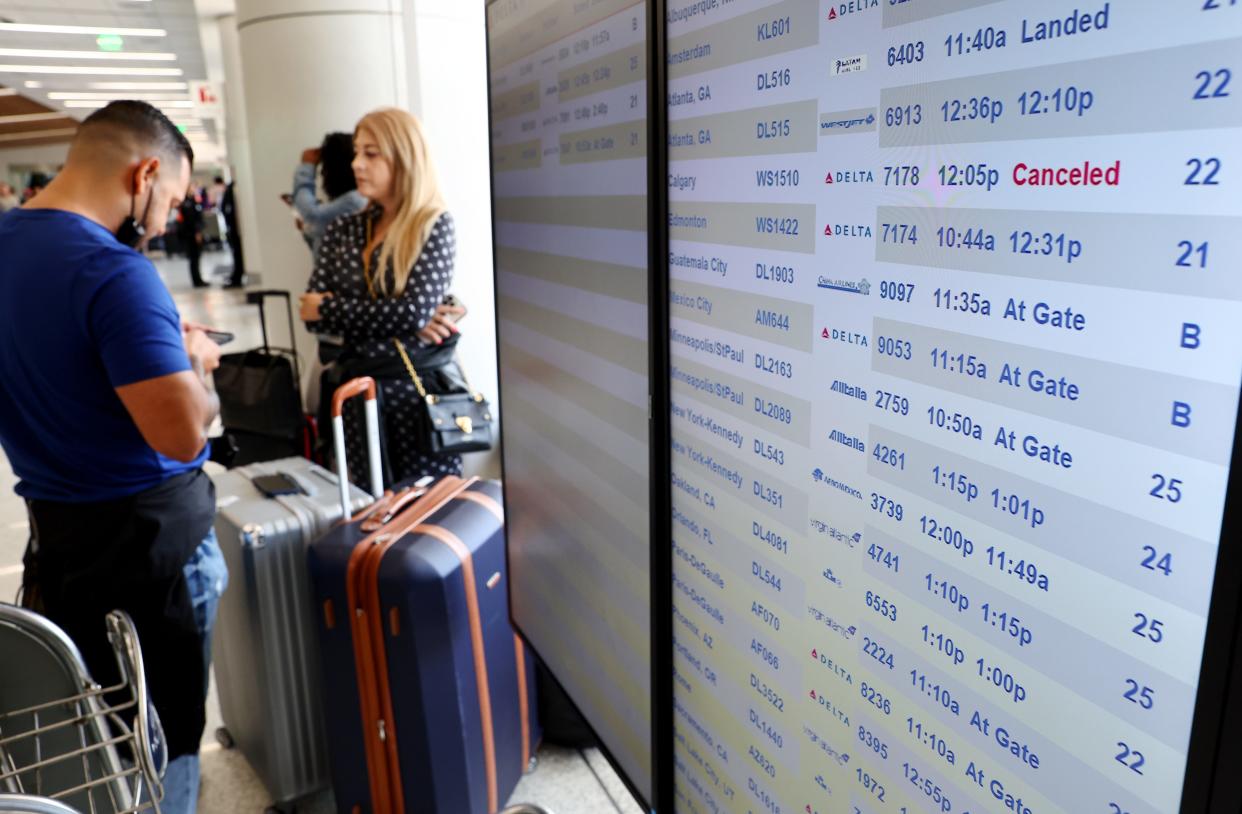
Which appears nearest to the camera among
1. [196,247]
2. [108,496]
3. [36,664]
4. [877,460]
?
[877,460]

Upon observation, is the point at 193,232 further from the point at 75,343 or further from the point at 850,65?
the point at 850,65

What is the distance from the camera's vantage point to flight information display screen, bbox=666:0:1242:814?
0.45m

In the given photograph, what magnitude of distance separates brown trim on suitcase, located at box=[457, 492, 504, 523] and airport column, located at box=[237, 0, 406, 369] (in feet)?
8.65

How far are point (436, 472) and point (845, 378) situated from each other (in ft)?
7.82

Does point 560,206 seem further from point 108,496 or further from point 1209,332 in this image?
point 108,496

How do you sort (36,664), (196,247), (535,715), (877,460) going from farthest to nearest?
(196,247)
(535,715)
(36,664)
(877,460)

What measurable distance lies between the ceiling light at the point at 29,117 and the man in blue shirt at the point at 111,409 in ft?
39.1

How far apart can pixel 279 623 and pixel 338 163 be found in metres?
2.24

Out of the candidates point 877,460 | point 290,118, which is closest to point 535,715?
point 877,460

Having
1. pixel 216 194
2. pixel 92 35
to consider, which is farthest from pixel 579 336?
pixel 216 194

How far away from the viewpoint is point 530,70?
1196mm

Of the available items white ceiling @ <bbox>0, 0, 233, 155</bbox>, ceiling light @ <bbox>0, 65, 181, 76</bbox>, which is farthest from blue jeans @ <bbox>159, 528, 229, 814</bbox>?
ceiling light @ <bbox>0, 65, 181, 76</bbox>

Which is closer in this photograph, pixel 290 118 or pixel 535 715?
pixel 535 715

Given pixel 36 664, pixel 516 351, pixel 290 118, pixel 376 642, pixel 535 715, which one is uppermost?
pixel 290 118
